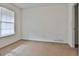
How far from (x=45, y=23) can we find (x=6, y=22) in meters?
1.12

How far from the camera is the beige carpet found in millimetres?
2801

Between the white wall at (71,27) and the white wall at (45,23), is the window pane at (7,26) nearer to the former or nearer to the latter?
the white wall at (45,23)

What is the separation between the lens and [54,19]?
313 centimetres

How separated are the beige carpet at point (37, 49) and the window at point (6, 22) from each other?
41 cm

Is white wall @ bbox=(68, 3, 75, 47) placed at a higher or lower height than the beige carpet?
higher

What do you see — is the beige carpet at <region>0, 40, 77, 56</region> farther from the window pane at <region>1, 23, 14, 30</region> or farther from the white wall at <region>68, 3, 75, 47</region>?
the window pane at <region>1, 23, 14, 30</region>

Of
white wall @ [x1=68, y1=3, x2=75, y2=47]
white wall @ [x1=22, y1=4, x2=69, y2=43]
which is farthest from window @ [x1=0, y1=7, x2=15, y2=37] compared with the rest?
white wall @ [x1=68, y1=3, x2=75, y2=47]

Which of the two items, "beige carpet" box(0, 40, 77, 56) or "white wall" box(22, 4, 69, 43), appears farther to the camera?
"white wall" box(22, 4, 69, 43)

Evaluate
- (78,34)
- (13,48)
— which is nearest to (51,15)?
(78,34)

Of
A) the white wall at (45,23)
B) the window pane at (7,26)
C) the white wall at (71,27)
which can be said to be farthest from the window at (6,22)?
the white wall at (71,27)

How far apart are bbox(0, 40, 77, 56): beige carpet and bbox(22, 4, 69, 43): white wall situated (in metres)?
0.16

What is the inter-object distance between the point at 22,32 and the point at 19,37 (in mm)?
168

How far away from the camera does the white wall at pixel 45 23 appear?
3.05m

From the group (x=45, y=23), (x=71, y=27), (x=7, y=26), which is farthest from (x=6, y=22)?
(x=71, y=27)
